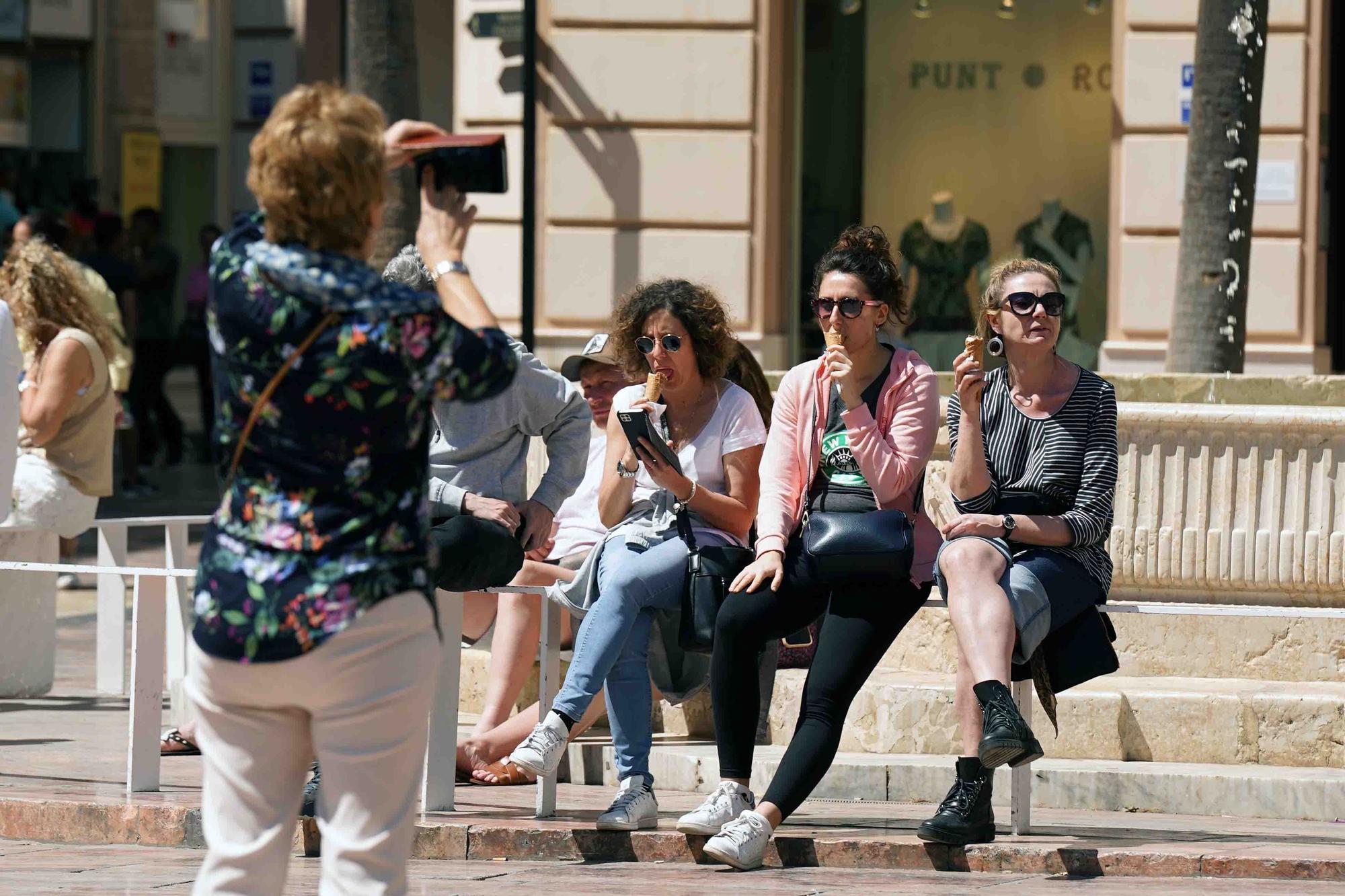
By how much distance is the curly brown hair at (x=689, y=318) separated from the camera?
21.9 ft

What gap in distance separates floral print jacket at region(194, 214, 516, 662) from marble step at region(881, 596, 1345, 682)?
4.20 m

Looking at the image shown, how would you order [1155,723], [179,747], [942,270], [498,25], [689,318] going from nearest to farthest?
1. [689,318]
2. [1155,723]
3. [179,747]
4. [498,25]
5. [942,270]

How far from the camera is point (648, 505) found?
270 inches

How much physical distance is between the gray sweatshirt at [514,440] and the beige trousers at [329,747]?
2863 mm

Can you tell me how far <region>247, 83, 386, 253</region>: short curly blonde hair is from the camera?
3768 millimetres

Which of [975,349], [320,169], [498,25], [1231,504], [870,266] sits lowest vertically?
[1231,504]

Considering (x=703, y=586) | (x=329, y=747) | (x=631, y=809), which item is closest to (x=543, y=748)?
(x=631, y=809)

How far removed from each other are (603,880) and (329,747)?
7.93 ft

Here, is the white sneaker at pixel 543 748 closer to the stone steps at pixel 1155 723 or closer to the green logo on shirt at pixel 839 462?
the green logo on shirt at pixel 839 462

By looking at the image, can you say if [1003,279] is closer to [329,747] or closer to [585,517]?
[585,517]

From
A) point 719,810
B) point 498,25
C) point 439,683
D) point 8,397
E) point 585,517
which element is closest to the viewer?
point 719,810

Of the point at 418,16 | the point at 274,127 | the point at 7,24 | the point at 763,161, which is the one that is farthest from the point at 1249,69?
the point at 7,24

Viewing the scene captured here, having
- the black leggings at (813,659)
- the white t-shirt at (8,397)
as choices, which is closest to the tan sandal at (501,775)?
the black leggings at (813,659)

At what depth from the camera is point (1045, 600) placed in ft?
20.6
